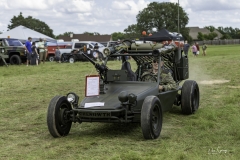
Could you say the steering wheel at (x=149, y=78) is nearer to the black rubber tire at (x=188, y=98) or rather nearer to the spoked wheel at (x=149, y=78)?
the spoked wheel at (x=149, y=78)

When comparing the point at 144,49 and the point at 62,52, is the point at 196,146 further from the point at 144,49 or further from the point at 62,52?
the point at 62,52

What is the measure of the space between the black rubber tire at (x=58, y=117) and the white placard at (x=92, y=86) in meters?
0.38

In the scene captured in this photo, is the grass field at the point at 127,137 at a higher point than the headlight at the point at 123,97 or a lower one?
lower

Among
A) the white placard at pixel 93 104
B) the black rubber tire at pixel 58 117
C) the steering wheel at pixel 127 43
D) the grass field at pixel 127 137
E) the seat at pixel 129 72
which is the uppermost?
the steering wheel at pixel 127 43

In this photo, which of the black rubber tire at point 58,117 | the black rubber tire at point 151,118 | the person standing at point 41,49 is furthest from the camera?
the person standing at point 41,49

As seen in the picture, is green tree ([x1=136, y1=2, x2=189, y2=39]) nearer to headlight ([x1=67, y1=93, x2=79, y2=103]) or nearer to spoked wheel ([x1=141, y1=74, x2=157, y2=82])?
spoked wheel ([x1=141, y1=74, x2=157, y2=82])

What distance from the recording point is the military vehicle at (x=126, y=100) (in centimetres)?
584

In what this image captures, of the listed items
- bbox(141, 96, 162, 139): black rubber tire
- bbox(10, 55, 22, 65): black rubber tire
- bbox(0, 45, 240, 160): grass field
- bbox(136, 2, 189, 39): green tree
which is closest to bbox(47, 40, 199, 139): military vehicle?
bbox(141, 96, 162, 139): black rubber tire

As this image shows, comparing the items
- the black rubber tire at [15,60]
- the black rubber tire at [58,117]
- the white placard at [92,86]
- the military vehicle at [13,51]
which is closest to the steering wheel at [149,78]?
the white placard at [92,86]

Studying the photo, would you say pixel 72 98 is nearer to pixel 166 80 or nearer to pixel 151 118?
pixel 151 118

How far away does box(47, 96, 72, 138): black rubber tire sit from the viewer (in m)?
6.04

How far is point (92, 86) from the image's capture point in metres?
6.38

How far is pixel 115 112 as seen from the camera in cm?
583

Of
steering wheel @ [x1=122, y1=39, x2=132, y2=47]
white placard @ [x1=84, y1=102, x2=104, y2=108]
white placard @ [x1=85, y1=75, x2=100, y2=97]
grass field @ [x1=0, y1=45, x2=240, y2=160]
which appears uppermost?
steering wheel @ [x1=122, y1=39, x2=132, y2=47]
